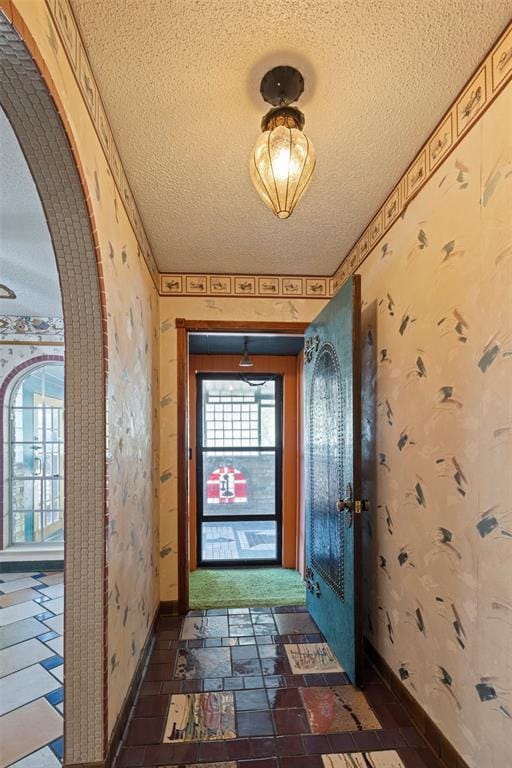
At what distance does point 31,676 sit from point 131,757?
878mm

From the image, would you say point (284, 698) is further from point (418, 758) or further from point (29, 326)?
point (29, 326)

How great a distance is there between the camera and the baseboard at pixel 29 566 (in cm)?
369

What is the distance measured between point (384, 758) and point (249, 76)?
2.44 meters

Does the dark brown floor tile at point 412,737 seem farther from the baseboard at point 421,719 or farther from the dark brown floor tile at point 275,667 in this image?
the dark brown floor tile at point 275,667

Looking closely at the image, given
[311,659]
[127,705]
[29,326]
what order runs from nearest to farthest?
[127,705]
[311,659]
[29,326]

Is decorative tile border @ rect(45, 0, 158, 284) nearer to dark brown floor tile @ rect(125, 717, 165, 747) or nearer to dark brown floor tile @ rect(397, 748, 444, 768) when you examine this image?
dark brown floor tile @ rect(125, 717, 165, 747)

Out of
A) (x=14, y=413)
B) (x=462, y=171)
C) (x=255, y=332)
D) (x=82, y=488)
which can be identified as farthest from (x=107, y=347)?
(x=14, y=413)

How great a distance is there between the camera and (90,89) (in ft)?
4.16

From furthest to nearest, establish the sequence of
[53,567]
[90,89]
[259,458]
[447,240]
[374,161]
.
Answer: [259,458], [53,567], [374,161], [447,240], [90,89]

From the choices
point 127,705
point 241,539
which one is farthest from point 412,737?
point 241,539

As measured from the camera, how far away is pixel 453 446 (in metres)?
1.44

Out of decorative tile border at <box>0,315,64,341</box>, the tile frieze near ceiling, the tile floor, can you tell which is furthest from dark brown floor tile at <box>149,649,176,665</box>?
decorative tile border at <box>0,315,64,341</box>

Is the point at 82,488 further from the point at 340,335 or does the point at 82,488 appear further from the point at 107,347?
the point at 340,335

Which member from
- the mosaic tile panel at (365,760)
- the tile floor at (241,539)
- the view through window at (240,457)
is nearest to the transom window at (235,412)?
the view through window at (240,457)
